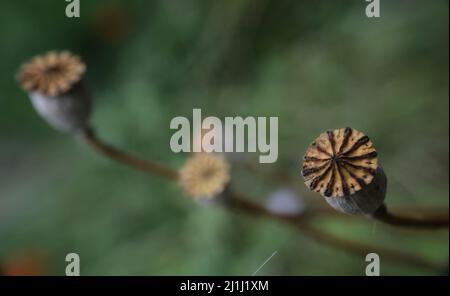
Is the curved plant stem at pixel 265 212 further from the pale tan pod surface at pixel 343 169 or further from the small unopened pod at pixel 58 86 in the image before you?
the pale tan pod surface at pixel 343 169

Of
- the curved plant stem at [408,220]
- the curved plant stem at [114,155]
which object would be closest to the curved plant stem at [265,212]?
the curved plant stem at [114,155]

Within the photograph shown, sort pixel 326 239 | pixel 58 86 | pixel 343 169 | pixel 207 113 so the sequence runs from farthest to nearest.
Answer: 1. pixel 207 113
2. pixel 326 239
3. pixel 58 86
4. pixel 343 169

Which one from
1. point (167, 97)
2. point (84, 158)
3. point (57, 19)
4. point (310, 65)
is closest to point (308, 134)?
point (310, 65)

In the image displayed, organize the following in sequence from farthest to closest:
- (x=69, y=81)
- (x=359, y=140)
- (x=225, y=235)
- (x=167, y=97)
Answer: (x=167, y=97) → (x=225, y=235) → (x=69, y=81) → (x=359, y=140)

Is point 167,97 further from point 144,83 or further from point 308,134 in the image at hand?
point 308,134

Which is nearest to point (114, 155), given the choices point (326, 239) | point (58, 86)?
point (58, 86)

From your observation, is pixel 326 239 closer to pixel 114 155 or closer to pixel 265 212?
pixel 265 212
